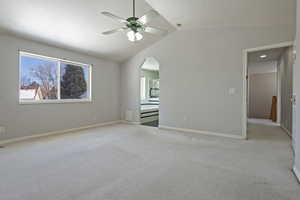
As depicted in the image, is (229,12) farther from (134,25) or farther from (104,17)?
(104,17)

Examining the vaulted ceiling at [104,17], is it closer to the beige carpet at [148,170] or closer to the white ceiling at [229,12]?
the white ceiling at [229,12]

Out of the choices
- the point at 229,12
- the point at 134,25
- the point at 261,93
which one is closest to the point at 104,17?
the point at 134,25

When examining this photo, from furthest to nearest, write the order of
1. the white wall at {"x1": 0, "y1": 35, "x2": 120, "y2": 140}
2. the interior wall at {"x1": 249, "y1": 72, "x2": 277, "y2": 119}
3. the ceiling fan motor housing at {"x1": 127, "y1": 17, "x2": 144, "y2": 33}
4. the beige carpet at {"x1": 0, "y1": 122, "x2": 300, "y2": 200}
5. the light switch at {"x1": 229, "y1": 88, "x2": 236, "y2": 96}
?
the interior wall at {"x1": 249, "y1": 72, "x2": 277, "y2": 119} → the light switch at {"x1": 229, "y1": 88, "x2": 236, "y2": 96} → the white wall at {"x1": 0, "y1": 35, "x2": 120, "y2": 140} → the ceiling fan motor housing at {"x1": 127, "y1": 17, "x2": 144, "y2": 33} → the beige carpet at {"x1": 0, "y1": 122, "x2": 300, "y2": 200}

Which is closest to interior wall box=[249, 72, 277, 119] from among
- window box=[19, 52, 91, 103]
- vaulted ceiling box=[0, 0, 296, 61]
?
vaulted ceiling box=[0, 0, 296, 61]

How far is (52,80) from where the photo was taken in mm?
4246

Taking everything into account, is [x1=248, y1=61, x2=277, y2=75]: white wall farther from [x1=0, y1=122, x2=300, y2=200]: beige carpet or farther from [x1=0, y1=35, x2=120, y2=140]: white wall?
[x1=0, y1=35, x2=120, y2=140]: white wall

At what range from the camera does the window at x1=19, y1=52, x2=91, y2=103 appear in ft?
12.2

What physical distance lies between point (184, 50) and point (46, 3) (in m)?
3.28

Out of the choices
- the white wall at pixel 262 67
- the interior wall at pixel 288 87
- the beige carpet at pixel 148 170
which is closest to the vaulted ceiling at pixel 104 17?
the interior wall at pixel 288 87

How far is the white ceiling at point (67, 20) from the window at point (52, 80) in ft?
1.83

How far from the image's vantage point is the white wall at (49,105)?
3320 millimetres

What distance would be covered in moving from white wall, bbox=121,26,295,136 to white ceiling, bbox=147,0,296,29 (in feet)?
Result: 0.99

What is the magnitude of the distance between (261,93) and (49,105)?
778 cm

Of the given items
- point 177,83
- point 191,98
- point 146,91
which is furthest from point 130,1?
point 146,91
